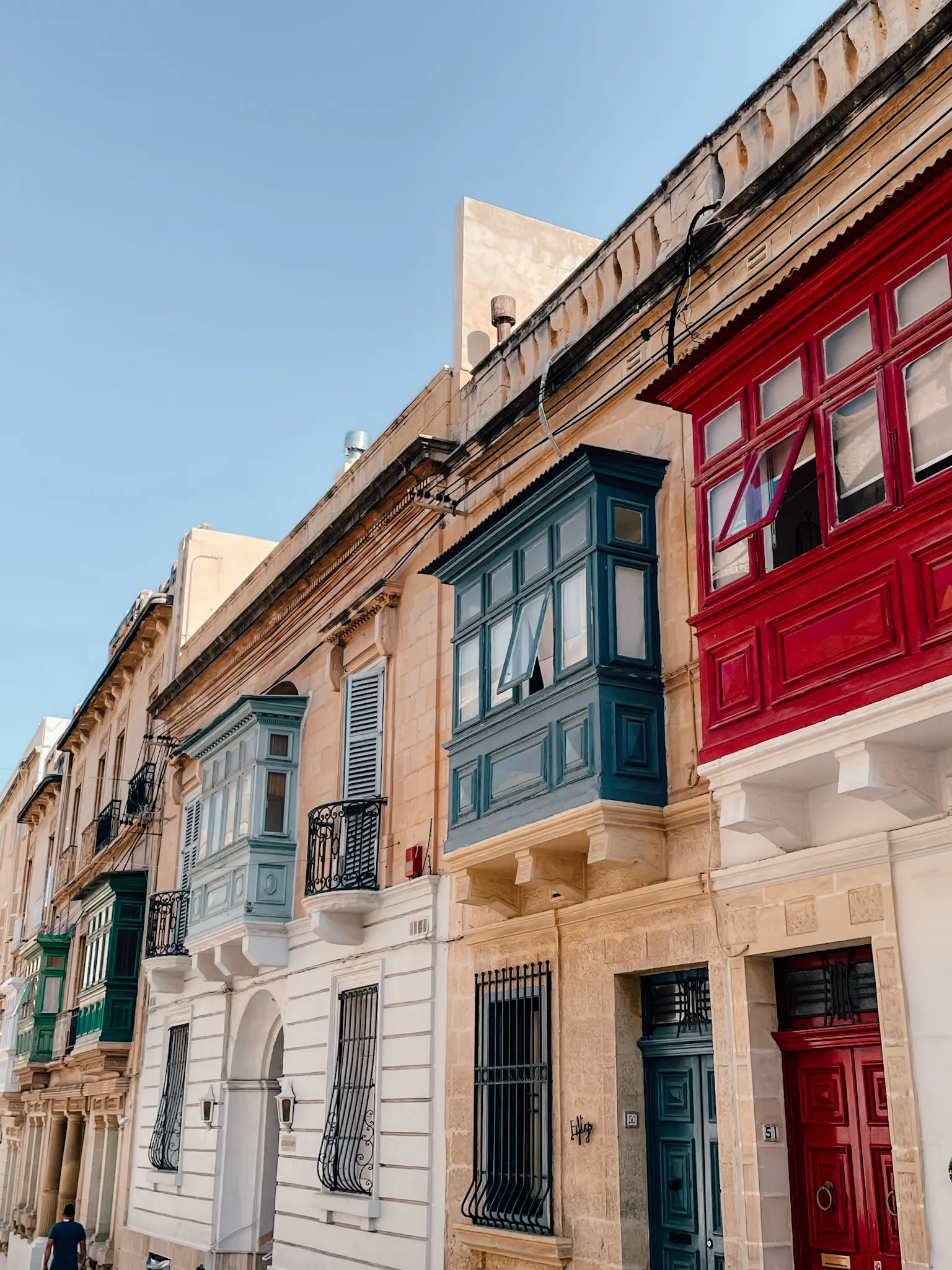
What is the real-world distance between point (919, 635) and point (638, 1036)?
4.10 metres

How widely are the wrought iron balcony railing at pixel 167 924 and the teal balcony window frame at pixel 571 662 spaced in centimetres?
820

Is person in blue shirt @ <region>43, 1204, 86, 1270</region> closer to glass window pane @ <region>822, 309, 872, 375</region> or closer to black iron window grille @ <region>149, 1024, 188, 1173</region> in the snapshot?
black iron window grille @ <region>149, 1024, 188, 1173</region>

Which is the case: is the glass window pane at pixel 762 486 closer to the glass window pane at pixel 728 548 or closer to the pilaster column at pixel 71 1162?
the glass window pane at pixel 728 548

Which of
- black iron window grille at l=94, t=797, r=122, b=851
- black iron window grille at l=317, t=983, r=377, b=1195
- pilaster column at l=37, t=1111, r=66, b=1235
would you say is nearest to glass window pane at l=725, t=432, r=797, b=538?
black iron window grille at l=317, t=983, r=377, b=1195

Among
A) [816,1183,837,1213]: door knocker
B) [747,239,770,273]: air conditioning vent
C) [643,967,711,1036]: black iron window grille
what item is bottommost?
[816,1183,837,1213]: door knocker

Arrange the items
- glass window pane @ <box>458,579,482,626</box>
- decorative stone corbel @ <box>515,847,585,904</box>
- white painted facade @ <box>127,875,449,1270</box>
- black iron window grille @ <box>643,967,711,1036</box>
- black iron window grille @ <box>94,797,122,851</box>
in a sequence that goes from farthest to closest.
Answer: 1. black iron window grille @ <box>94,797,122,851</box>
2. white painted facade @ <box>127,875,449,1270</box>
3. glass window pane @ <box>458,579,482,626</box>
4. decorative stone corbel @ <box>515,847,585,904</box>
5. black iron window grille @ <box>643,967,711,1036</box>

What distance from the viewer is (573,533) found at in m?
9.92

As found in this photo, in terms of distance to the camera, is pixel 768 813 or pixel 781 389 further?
pixel 781 389

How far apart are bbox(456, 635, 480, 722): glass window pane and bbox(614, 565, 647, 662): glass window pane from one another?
1.80 m

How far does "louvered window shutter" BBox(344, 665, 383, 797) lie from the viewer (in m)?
13.8

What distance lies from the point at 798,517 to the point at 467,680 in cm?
411

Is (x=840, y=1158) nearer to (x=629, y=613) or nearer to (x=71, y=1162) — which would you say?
(x=629, y=613)

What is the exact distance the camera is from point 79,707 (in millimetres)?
29172

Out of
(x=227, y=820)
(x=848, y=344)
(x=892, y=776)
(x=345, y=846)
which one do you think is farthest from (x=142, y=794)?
(x=892, y=776)
